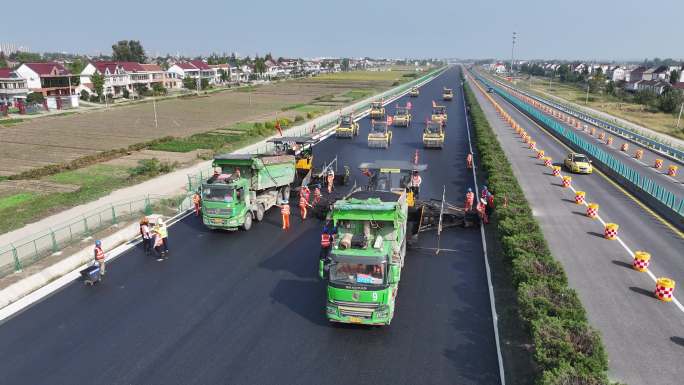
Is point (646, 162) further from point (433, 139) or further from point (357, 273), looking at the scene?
point (357, 273)

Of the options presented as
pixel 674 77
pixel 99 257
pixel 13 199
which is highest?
pixel 674 77

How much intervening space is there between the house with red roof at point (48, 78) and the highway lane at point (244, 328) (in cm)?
8759

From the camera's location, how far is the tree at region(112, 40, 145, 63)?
553ft

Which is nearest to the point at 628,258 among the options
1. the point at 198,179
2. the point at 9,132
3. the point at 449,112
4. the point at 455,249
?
the point at 455,249

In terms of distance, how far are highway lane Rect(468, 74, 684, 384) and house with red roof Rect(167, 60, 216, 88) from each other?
122773mm

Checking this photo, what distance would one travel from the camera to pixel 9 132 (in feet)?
193

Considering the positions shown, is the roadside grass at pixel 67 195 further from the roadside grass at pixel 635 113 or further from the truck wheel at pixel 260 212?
the roadside grass at pixel 635 113

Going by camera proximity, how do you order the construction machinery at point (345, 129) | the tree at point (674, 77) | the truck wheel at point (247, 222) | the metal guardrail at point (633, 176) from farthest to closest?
the tree at point (674, 77) → the construction machinery at point (345, 129) → the metal guardrail at point (633, 176) → the truck wheel at point (247, 222)

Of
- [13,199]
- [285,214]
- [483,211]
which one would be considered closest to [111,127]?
[13,199]

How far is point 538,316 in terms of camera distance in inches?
520

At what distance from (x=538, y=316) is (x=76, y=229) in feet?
69.1

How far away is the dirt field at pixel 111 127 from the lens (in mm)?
45281

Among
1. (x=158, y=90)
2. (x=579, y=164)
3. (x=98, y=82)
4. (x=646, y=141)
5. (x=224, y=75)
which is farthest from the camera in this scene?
(x=224, y=75)

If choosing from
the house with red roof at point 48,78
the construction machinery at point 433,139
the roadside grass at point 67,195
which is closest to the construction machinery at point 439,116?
the construction machinery at point 433,139
